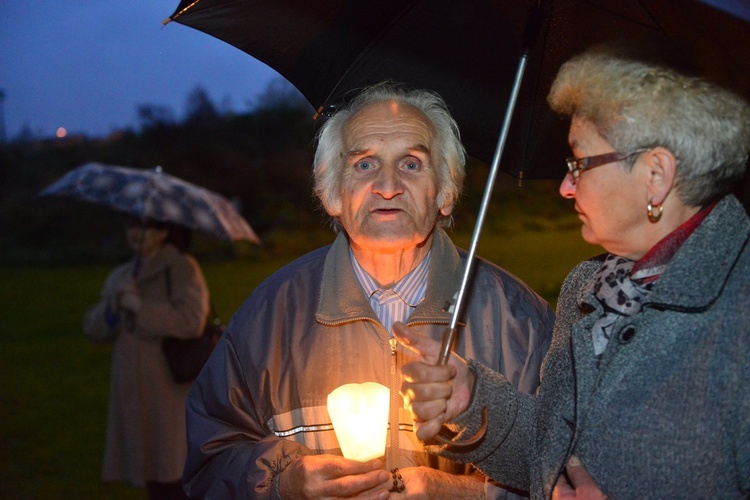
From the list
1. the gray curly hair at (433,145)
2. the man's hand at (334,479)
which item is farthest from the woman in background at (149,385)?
the man's hand at (334,479)

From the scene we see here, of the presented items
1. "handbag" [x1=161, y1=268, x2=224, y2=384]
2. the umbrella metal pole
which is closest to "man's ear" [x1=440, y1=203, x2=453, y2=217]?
the umbrella metal pole

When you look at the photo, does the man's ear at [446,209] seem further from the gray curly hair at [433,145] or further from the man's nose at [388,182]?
the man's nose at [388,182]

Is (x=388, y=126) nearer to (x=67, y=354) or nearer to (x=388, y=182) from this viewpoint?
(x=388, y=182)

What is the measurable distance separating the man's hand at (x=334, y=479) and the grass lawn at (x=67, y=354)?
5107mm

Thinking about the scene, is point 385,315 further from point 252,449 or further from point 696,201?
point 696,201

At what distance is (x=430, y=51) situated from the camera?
2.87 m

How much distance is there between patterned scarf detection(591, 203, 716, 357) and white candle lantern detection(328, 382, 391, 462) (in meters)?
0.62

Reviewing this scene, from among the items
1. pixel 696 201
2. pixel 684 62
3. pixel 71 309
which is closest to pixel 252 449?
pixel 696 201

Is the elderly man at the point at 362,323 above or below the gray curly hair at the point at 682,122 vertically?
below

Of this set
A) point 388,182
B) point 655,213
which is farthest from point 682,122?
point 388,182

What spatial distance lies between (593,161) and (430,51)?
95 cm

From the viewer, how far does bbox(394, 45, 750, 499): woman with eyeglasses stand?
192 centimetres

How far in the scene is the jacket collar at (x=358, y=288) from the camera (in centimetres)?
272

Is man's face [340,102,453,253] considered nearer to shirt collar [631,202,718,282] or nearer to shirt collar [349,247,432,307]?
shirt collar [349,247,432,307]
